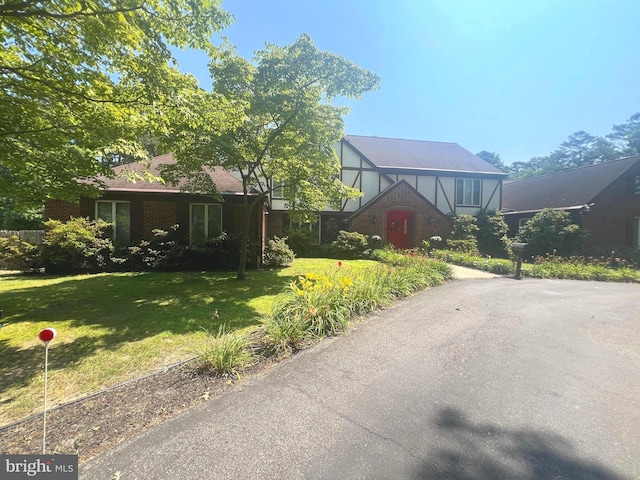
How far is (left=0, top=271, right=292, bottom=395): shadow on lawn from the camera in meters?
4.39

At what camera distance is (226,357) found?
3799 millimetres

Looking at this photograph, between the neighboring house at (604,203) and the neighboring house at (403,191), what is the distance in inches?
156

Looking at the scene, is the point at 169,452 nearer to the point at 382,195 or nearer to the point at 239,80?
the point at 239,80

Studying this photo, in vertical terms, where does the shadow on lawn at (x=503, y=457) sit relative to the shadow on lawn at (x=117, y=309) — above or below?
above

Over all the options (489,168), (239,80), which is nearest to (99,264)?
(239,80)

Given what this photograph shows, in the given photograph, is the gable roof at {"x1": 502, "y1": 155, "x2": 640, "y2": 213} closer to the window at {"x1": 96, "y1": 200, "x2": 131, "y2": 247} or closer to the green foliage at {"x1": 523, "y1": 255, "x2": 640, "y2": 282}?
the green foliage at {"x1": 523, "y1": 255, "x2": 640, "y2": 282}

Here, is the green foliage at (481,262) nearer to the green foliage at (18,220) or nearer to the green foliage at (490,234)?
the green foliage at (490,234)

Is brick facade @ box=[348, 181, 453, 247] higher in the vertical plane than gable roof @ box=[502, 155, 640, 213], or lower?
lower

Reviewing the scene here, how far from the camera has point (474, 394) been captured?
3.35 metres

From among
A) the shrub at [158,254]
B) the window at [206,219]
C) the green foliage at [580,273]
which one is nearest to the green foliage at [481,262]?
the green foliage at [580,273]

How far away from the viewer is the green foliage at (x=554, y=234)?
16766 mm

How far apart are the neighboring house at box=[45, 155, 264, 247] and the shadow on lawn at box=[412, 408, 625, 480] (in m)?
11.0

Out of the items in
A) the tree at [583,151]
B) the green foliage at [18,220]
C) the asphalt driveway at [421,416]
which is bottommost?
the asphalt driveway at [421,416]

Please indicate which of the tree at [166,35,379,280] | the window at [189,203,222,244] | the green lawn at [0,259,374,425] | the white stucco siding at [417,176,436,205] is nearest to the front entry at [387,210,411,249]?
the white stucco siding at [417,176,436,205]
